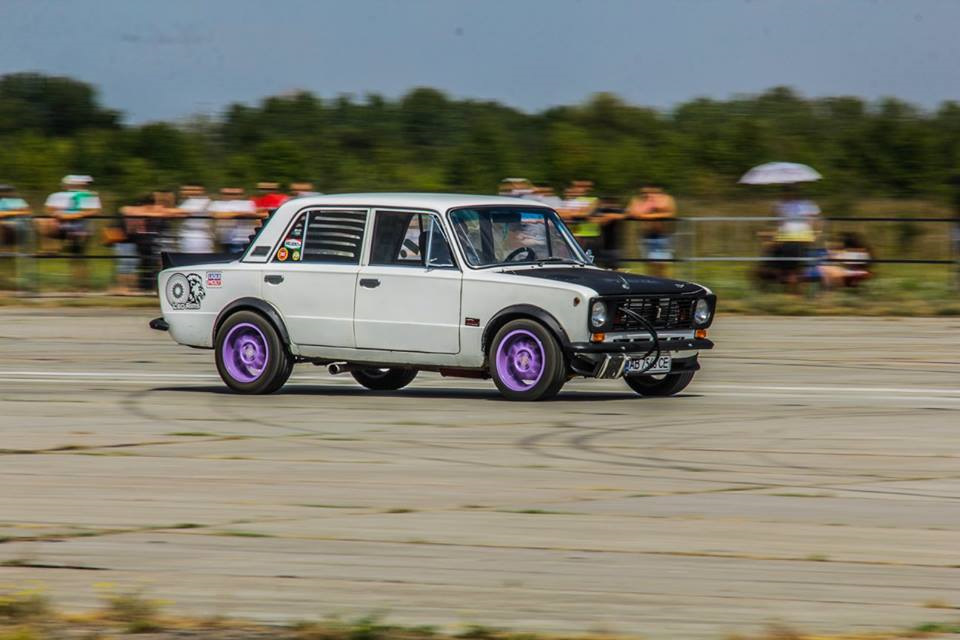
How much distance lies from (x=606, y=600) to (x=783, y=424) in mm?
5082

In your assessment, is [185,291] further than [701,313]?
Yes

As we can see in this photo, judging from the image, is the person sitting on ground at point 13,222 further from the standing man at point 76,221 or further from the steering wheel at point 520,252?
the steering wheel at point 520,252

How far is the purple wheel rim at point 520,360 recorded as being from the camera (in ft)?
37.9

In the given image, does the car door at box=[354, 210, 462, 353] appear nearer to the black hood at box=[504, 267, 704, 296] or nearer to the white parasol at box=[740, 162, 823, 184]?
the black hood at box=[504, 267, 704, 296]

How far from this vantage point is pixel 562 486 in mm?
8133

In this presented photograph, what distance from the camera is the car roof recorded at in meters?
12.2

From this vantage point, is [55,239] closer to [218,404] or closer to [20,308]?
[20,308]

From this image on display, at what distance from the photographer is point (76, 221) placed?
2322cm

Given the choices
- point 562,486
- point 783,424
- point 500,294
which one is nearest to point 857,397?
point 783,424

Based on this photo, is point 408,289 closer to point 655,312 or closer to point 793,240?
point 655,312

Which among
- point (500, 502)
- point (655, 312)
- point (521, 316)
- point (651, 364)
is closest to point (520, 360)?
point (521, 316)

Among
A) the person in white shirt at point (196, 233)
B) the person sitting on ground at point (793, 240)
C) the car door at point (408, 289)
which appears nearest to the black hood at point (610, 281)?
the car door at point (408, 289)

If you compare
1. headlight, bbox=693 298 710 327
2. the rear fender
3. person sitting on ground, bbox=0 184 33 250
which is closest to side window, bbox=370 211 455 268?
the rear fender

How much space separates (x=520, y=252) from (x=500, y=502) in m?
4.74
